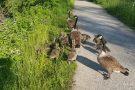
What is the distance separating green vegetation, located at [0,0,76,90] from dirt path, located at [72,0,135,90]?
0.38 metres

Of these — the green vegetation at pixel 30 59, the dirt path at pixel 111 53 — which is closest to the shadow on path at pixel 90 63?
the dirt path at pixel 111 53

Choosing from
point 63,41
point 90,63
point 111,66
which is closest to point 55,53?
point 90,63

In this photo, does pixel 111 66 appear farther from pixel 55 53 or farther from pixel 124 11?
pixel 124 11

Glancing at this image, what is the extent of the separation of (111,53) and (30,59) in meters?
3.86

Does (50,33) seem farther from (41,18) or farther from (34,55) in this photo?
(34,55)

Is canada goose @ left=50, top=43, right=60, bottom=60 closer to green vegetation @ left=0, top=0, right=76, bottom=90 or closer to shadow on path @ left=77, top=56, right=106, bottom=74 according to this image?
green vegetation @ left=0, top=0, right=76, bottom=90

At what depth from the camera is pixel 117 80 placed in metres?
9.86

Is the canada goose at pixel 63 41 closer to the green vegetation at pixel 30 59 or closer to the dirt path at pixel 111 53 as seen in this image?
the green vegetation at pixel 30 59

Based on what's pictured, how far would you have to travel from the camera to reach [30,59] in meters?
9.53

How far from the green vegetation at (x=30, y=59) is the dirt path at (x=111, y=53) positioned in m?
0.38

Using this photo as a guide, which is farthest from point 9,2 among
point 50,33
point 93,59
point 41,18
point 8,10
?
point 93,59

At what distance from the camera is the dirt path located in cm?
948

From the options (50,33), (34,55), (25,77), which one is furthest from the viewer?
(50,33)

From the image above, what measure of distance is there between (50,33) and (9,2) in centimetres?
615
